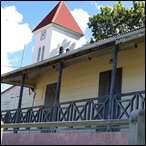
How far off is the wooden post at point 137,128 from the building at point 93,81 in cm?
547

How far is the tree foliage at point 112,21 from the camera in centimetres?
3266

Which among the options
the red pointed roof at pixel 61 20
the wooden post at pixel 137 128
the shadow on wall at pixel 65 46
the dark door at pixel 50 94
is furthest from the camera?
the red pointed roof at pixel 61 20

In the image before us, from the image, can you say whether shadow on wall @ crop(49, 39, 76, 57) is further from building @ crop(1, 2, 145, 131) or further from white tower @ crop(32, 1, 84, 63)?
building @ crop(1, 2, 145, 131)

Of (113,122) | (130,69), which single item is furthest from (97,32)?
(113,122)

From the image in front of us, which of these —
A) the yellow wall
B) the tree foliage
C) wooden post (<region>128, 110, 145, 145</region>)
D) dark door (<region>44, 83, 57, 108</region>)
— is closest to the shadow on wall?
the tree foliage

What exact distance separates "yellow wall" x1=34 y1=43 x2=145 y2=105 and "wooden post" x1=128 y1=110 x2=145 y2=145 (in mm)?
7517

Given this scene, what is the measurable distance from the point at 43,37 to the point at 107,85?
70.7 ft

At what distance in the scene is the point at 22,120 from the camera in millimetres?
12609

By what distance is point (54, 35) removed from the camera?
31109 millimetres

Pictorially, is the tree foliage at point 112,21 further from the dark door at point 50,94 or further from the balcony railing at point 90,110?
the balcony railing at point 90,110

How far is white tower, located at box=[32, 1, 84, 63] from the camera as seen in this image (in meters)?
31.2

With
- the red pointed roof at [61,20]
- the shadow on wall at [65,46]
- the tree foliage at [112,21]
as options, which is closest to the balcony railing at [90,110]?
the shadow on wall at [65,46]

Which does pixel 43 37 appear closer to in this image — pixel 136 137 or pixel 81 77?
pixel 81 77

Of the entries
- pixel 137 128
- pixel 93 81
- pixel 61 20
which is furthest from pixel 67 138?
pixel 61 20
